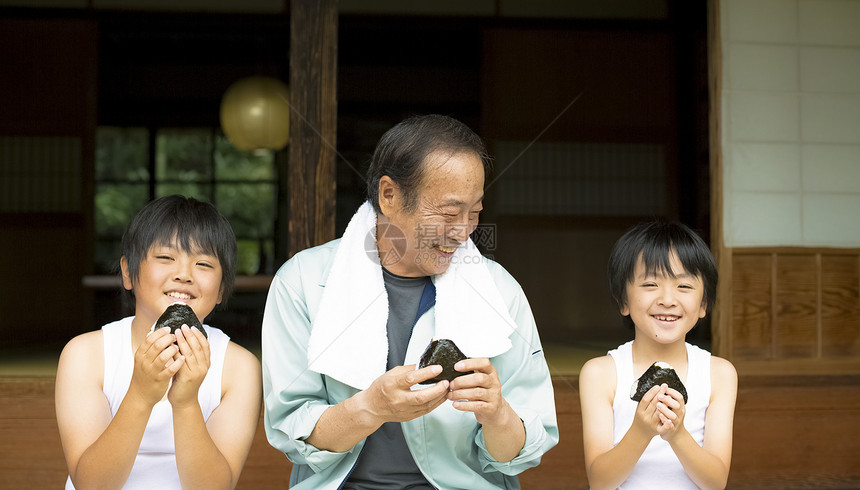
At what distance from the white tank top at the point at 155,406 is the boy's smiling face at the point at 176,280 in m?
0.10

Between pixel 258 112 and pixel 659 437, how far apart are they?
4.18 metres

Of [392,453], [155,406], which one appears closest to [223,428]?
[155,406]

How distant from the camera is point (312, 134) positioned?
3.04m

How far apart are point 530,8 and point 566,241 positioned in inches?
90.2

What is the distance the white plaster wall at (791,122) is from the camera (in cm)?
355

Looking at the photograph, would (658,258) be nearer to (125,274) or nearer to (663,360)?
(663,360)

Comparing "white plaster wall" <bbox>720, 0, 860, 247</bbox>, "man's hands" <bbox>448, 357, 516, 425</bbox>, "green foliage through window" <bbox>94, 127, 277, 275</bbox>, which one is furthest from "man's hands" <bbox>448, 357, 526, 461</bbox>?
"green foliage through window" <bbox>94, 127, 277, 275</bbox>

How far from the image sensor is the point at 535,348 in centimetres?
191

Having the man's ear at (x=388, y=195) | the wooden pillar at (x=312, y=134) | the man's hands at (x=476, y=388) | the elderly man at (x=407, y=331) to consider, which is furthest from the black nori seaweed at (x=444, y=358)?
the wooden pillar at (x=312, y=134)

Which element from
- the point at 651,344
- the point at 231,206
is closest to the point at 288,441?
the point at 651,344

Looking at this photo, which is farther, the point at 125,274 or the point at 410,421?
the point at 125,274

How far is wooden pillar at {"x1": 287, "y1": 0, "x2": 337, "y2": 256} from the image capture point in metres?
3.03

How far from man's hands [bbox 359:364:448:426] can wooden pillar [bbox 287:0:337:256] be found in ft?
4.96

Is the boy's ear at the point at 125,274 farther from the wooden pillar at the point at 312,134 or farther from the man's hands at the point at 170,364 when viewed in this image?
the wooden pillar at the point at 312,134
